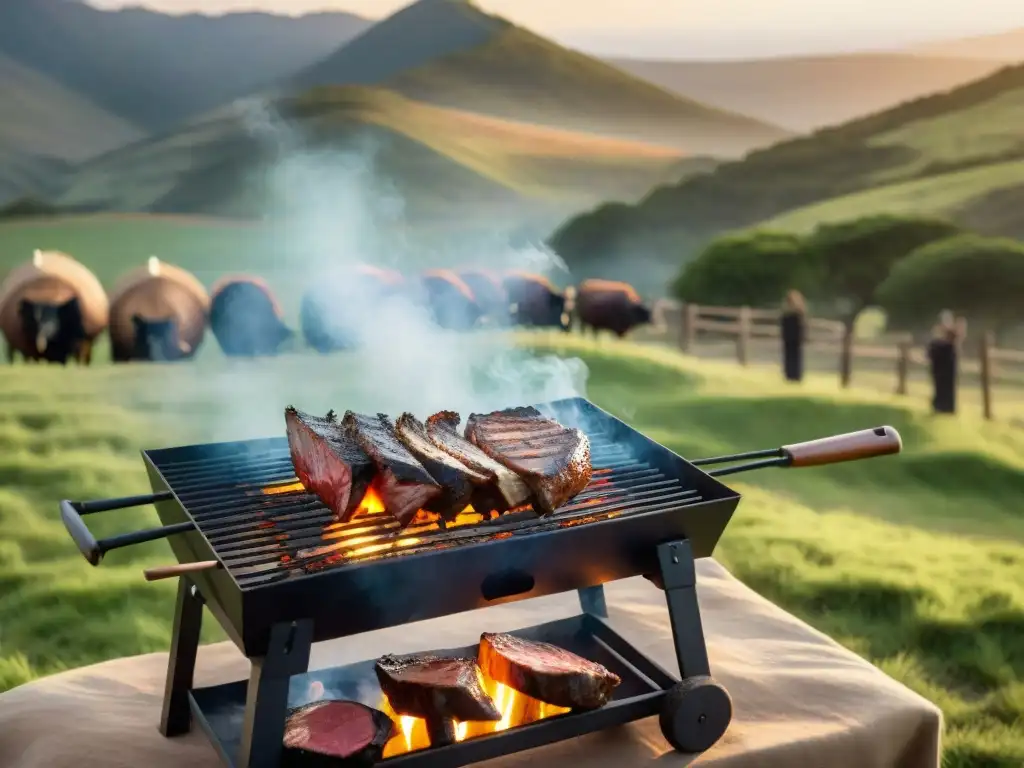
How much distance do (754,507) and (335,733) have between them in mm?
4239

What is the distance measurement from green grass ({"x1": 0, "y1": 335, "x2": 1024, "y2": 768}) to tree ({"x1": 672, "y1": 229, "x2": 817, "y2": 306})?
0.89 metres

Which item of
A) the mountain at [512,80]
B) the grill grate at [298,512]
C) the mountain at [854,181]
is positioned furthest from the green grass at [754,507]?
the mountain at [512,80]

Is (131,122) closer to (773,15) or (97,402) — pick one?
(97,402)

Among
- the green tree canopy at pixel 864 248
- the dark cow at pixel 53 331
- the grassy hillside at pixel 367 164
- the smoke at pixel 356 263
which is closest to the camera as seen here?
the smoke at pixel 356 263

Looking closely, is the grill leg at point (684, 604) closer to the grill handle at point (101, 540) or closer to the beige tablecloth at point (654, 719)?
the beige tablecloth at point (654, 719)

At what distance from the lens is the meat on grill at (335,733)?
2533 millimetres

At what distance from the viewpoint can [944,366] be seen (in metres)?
7.88

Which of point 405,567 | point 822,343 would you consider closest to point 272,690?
point 405,567

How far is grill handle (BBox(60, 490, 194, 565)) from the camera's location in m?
2.23

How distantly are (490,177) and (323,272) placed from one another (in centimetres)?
189

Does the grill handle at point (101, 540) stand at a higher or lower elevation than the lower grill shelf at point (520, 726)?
higher

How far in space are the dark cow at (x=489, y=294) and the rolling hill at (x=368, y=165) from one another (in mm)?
661

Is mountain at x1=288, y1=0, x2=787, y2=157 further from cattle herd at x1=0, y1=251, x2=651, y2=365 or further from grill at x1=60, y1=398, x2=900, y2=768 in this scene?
grill at x1=60, y1=398, x2=900, y2=768

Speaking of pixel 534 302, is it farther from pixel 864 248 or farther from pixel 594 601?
pixel 594 601
